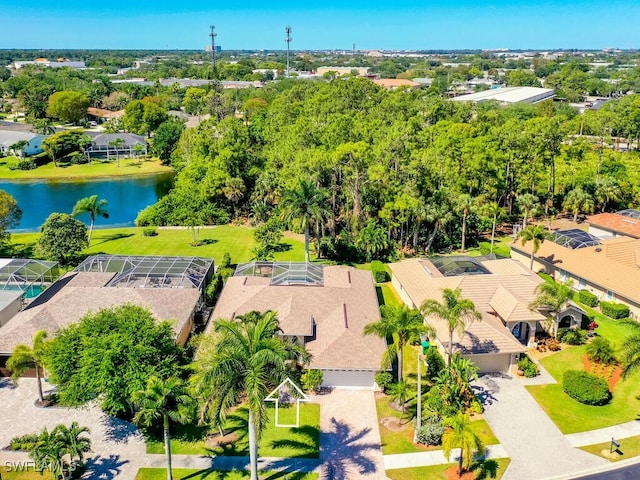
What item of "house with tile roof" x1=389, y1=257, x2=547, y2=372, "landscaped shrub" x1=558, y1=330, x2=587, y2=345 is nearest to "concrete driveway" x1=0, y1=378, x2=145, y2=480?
"house with tile roof" x1=389, y1=257, x2=547, y2=372

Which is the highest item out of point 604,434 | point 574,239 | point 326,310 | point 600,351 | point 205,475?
point 574,239

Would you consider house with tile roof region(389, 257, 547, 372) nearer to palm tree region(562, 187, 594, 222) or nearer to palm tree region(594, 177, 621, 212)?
palm tree region(562, 187, 594, 222)

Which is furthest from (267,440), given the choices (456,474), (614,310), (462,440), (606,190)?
(606,190)

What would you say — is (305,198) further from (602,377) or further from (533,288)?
(602,377)

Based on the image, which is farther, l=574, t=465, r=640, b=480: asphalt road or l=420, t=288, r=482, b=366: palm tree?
l=420, t=288, r=482, b=366: palm tree

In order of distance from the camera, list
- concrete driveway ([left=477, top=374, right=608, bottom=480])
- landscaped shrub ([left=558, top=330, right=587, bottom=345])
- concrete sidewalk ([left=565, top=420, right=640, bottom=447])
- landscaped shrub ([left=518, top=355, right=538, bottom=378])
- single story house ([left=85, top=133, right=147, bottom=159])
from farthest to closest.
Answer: single story house ([left=85, top=133, right=147, bottom=159]) < landscaped shrub ([left=558, top=330, right=587, bottom=345]) < landscaped shrub ([left=518, top=355, right=538, bottom=378]) < concrete sidewalk ([left=565, top=420, right=640, bottom=447]) < concrete driveway ([left=477, top=374, right=608, bottom=480])

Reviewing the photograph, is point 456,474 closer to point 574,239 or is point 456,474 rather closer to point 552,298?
point 552,298
